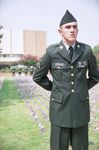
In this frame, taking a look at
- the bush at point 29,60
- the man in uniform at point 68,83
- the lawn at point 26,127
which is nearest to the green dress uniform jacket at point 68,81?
the man in uniform at point 68,83

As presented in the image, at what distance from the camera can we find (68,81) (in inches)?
102

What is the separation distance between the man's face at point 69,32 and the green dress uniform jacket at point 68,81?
100 mm

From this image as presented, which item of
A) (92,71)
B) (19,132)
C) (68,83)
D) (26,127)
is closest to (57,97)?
(68,83)

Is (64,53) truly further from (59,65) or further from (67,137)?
(67,137)

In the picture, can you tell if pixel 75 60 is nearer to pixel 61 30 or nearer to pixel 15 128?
pixel 61 30

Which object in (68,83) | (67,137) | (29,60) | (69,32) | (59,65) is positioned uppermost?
(69,32)

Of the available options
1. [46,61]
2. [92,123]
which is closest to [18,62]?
[92,123]

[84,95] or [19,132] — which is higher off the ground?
[84,95]

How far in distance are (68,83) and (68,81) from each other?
15 millimetres

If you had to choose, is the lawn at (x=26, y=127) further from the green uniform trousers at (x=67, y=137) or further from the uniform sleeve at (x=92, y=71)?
the uniform sleeve at (x=92, y=71)

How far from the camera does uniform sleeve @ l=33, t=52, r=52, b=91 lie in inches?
104

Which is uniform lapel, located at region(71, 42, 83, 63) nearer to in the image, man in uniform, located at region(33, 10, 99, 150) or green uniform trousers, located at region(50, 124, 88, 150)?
man in uniform, located at region(33, 10, 99, 150)

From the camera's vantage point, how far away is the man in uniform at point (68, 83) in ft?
8.54

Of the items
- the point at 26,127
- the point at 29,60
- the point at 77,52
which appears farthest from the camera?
the point at 29,60
